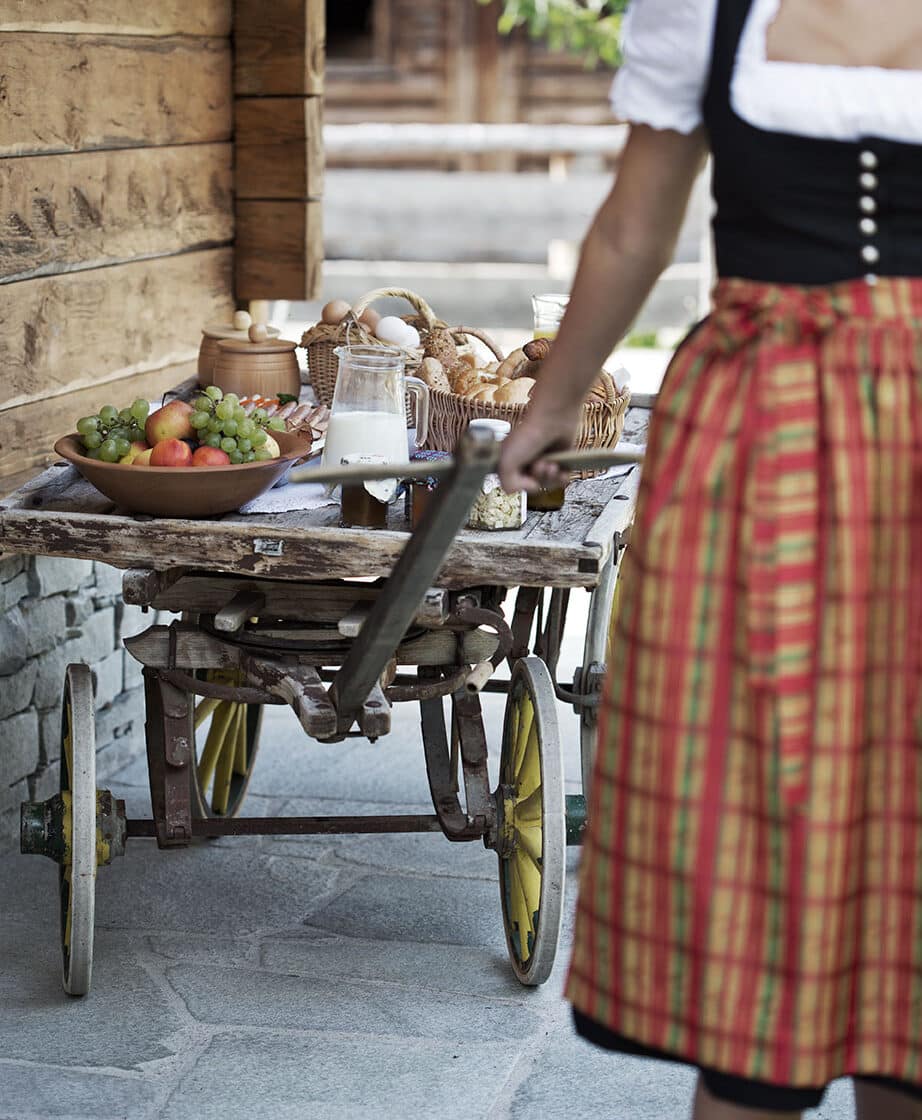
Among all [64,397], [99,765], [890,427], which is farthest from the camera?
[99,765]

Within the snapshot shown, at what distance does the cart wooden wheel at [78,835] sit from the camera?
8.67 ft

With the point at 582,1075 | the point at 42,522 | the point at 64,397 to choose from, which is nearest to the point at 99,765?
the point at 64,397

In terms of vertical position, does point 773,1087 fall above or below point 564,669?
above

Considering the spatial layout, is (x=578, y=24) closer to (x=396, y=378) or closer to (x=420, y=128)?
(x=420, y=128)

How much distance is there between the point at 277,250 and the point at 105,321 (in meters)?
0.73

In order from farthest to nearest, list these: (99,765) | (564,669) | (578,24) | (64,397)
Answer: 1. (578,24)
2. (564,669)
3. (99,765)
4. (64,397)

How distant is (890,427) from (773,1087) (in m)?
0.67

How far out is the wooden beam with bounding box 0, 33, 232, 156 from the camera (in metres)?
3.36

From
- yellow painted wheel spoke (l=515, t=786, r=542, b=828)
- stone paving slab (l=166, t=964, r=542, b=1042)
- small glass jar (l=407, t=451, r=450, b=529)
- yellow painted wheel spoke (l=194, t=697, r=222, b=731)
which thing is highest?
small glass jar (l=407, t=451, r=450, b=529)

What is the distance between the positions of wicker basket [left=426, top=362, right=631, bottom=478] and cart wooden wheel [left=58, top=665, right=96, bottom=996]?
82cm

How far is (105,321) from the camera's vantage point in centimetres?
380

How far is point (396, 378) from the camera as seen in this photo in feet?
9.44

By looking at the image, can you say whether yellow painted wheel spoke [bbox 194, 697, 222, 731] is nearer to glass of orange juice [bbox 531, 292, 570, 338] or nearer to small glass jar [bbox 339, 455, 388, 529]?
small glass jar [bbox 339, 455, 388, 529]

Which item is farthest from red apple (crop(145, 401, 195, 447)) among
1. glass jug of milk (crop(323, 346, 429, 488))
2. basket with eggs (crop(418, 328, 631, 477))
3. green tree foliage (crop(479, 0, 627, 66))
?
green tree foliage (crop(479, 0, 627, 66))
